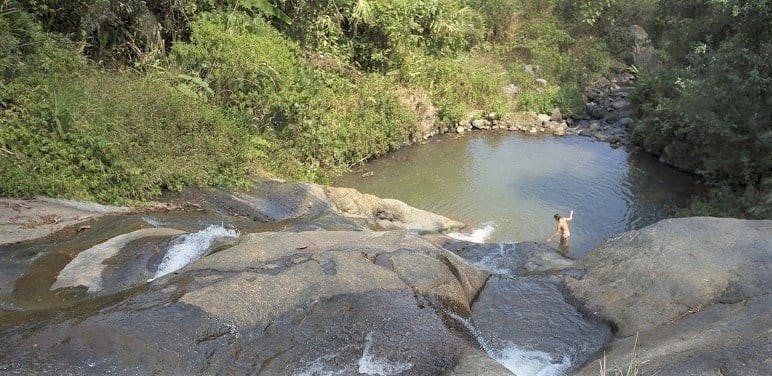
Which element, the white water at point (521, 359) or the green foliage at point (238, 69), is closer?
the white water at point (521, 359)

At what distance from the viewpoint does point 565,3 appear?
28.5m

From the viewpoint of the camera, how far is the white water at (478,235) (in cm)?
1366

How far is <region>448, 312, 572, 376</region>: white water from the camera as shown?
23.4 ft

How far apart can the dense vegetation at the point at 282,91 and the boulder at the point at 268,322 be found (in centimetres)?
496

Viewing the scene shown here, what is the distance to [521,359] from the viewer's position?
734cm

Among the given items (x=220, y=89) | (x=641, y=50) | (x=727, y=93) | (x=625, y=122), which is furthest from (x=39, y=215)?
(x=641, y=50)

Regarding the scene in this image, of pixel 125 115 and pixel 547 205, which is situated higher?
pixel 125 115

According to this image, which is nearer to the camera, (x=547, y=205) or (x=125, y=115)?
(x=125, y=115)

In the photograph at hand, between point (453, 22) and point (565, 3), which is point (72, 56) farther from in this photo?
point (565, 3)

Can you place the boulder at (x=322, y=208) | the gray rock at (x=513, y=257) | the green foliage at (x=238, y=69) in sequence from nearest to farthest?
the gray rock at (x=513, y=257) → the boulder at (x=322, y=208) → the green foliage at (x=238, y=69)

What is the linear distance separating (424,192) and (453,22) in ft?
25.9

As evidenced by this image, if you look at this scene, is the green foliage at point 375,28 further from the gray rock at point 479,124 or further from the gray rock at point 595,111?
the gray rock at point 595,111

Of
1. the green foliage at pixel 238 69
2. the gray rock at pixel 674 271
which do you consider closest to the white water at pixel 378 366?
the gray rock at pixel 674 271

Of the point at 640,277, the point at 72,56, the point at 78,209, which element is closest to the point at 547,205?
the point at 640,277
